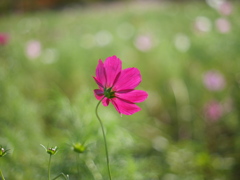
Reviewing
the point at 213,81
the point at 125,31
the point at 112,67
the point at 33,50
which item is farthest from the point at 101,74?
the point at 125,31

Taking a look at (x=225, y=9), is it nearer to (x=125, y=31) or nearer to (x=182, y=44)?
(x=182, y=44)

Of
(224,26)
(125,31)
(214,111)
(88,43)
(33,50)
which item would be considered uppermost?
(125,31)

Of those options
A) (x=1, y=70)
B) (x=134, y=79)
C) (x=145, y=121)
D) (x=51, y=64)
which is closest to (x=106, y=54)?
(x=51, y=64)

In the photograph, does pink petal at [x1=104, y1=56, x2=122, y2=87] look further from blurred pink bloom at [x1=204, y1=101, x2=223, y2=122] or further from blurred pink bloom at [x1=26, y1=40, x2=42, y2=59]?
blurred pink bloom at [x1=26, y1=40, x2=42, y2=59]

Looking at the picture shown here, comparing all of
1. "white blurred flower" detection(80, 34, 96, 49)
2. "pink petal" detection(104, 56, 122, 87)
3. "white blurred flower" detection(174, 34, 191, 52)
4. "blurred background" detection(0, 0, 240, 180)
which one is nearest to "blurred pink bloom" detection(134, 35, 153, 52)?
"blurred background" detection(0, 0, 240, 180)

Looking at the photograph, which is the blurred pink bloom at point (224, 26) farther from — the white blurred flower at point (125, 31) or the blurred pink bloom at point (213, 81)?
the white blurred flower at point (125, 31)

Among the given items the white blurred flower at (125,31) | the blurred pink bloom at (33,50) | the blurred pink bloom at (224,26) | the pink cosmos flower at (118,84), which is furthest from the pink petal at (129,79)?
the white blurred flower at (125,31)

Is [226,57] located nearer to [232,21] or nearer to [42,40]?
[232,21]
